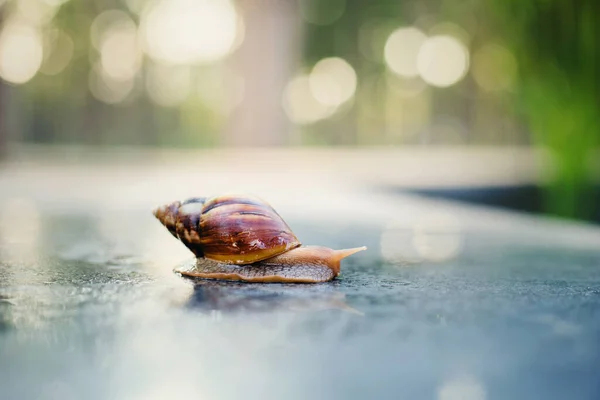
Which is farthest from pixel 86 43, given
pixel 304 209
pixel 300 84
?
pixel 304 209

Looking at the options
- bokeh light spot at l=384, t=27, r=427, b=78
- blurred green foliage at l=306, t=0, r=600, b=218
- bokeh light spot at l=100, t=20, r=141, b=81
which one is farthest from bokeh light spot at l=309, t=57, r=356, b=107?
blurred green foliage at l=306, t=0, r=600, b=218

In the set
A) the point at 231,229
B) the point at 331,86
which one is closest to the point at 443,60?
the point at 331,86

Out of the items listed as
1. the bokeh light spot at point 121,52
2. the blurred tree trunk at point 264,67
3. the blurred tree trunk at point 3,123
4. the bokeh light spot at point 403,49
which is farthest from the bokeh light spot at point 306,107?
the blurred tree trunk at point 3,123

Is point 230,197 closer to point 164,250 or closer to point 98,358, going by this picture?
point 164,250

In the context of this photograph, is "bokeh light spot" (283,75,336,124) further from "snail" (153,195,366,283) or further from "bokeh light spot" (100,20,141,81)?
"snail" (153,195,366,283)

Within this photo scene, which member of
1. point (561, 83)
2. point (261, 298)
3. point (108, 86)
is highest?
point (108, 86)

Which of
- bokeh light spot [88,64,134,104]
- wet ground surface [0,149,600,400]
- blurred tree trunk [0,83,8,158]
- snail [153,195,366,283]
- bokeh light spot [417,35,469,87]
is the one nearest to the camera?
wet ground surface [0,149,600,400]

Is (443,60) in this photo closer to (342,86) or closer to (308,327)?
(342,86)
